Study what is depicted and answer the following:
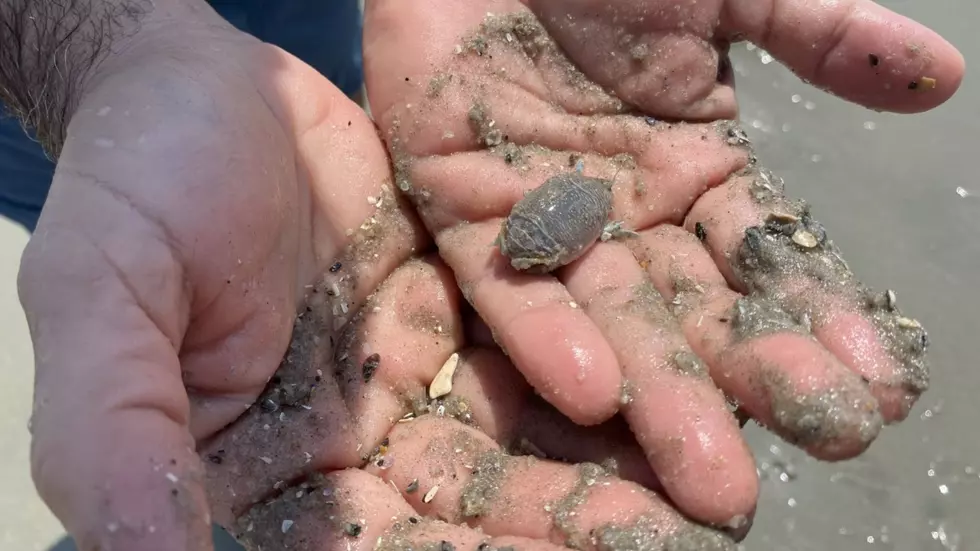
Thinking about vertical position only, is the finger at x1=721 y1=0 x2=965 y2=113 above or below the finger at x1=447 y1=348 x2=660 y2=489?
above

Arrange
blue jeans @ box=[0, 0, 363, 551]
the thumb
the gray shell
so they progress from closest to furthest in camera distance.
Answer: the thumb → the gray shell → blue jeans @ box=[0, 0, 363, 551]

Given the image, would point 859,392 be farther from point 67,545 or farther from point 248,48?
point 67,545

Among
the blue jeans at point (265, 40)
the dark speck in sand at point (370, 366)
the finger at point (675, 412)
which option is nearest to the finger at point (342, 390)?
the dark speck in sand at point (370, 366)

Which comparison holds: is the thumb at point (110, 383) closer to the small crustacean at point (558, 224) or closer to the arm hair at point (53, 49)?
the arm hair at point (53, 49)

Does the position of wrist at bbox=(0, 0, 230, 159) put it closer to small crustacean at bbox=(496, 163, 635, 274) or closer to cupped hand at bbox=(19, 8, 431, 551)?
cupped hand at bbox=(19, 8, 431, 551)

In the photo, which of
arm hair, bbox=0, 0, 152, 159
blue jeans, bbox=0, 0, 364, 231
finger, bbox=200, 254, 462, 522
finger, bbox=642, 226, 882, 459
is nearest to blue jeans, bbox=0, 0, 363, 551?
blue jeans, bbox=0, 0, 364, 231

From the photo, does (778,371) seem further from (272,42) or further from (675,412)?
(272,42)

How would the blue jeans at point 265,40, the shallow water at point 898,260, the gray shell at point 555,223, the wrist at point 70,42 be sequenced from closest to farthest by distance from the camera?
the wrist at point 70,42 → the gray shell at point 555,223 → the blue jeans at point 265,40 → the shallow water at point 898,260
